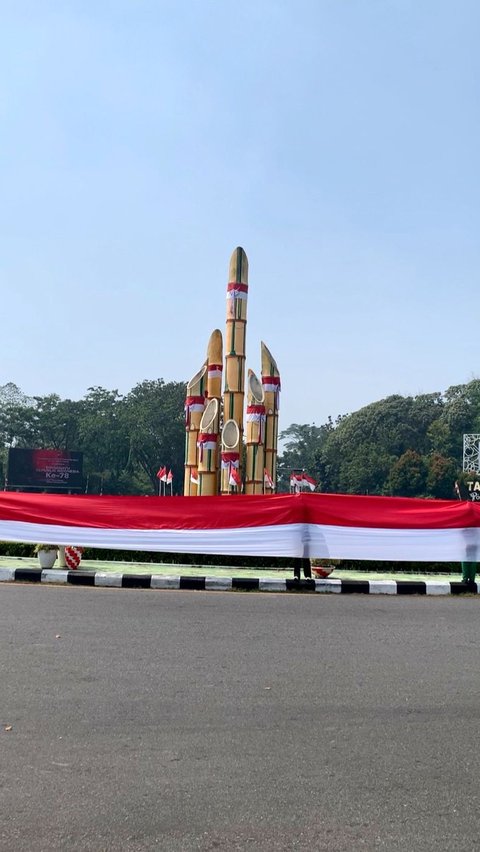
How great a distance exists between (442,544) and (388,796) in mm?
8396

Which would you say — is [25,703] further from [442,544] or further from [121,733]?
[442,544]

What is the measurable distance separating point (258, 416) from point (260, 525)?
47.8ft

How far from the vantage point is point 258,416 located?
25969 millimetres

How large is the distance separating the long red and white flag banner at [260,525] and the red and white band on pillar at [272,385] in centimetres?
1547

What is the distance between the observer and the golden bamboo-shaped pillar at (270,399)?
2695 centimetres

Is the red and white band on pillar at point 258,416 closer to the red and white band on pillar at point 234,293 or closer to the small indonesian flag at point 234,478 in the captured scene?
the small indonesian flag at point 234,478

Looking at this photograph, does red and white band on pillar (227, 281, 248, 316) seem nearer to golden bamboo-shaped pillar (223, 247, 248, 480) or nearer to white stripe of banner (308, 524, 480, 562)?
golden bamboo-shaped pillar (223, 247, 248, 480)

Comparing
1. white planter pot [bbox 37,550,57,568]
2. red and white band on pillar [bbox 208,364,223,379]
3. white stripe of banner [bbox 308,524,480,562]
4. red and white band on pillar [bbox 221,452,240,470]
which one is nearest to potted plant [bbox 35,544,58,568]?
white planter pot [bbox 37,550,57,568]

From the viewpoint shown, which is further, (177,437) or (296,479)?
(177,437)

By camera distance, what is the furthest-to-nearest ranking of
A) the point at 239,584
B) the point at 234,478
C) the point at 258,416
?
the point at 258,416 → the point at 234,478 → the point at 239,584

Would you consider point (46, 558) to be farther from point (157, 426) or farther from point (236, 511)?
point (157, 426)

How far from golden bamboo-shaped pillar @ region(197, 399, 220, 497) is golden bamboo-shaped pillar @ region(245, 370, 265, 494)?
1.10m

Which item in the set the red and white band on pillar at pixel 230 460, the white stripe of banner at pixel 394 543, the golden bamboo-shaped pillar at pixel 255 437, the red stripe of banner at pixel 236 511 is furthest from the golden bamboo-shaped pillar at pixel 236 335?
the white stripe of banner at pixel 394 543

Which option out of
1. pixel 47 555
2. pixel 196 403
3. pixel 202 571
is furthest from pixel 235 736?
pixel 196 403
